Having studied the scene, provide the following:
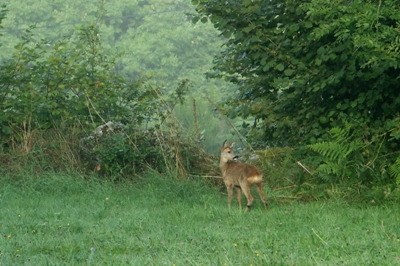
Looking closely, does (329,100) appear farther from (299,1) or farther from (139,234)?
(139,234)

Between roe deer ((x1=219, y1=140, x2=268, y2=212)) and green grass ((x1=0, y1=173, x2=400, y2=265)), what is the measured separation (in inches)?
8.6

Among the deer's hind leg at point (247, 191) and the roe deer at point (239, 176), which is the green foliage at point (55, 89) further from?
the deer's hind leg at point (247, 191)

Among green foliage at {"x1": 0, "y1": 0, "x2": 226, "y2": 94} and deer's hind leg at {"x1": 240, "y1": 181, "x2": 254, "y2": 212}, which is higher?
deer's hind leg at {"x1": 240, "y1": 181, "x2": 254, "y2": 212}

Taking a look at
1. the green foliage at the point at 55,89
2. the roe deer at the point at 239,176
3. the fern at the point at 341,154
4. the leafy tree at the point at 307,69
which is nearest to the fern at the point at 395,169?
the leafy tree at the point at 307,69

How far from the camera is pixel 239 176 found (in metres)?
9.77

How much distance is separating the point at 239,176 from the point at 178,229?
1845mm

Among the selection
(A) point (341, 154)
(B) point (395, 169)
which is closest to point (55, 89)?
(A) point (341, 154)

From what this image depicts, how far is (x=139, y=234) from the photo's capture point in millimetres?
7961

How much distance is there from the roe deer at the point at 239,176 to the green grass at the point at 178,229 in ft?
0.72

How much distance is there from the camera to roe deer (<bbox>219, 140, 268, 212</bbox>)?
31.0 feet

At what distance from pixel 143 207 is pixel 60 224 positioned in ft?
5.36

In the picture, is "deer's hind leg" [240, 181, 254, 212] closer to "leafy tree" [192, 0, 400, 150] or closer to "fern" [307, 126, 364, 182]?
"fern" [307, 126, 364, 182]

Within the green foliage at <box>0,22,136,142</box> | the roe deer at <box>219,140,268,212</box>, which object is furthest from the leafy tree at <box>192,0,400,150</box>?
the green foliage at <box>0,22,136,142</box>

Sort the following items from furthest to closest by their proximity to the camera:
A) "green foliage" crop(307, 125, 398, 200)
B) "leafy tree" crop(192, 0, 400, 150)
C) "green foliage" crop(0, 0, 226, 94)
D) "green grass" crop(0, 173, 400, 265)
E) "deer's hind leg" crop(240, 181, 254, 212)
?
"green foliage" crop(0, 0, 226, 94)
"green foliage" crop(307, 125, 398, 200)
"leafy tree" crop(192, 0, 400, 150)
"deer's hind leg" crop(240, 181, 254, 212)
"green grass" crop(0, 173, 400, 265)
